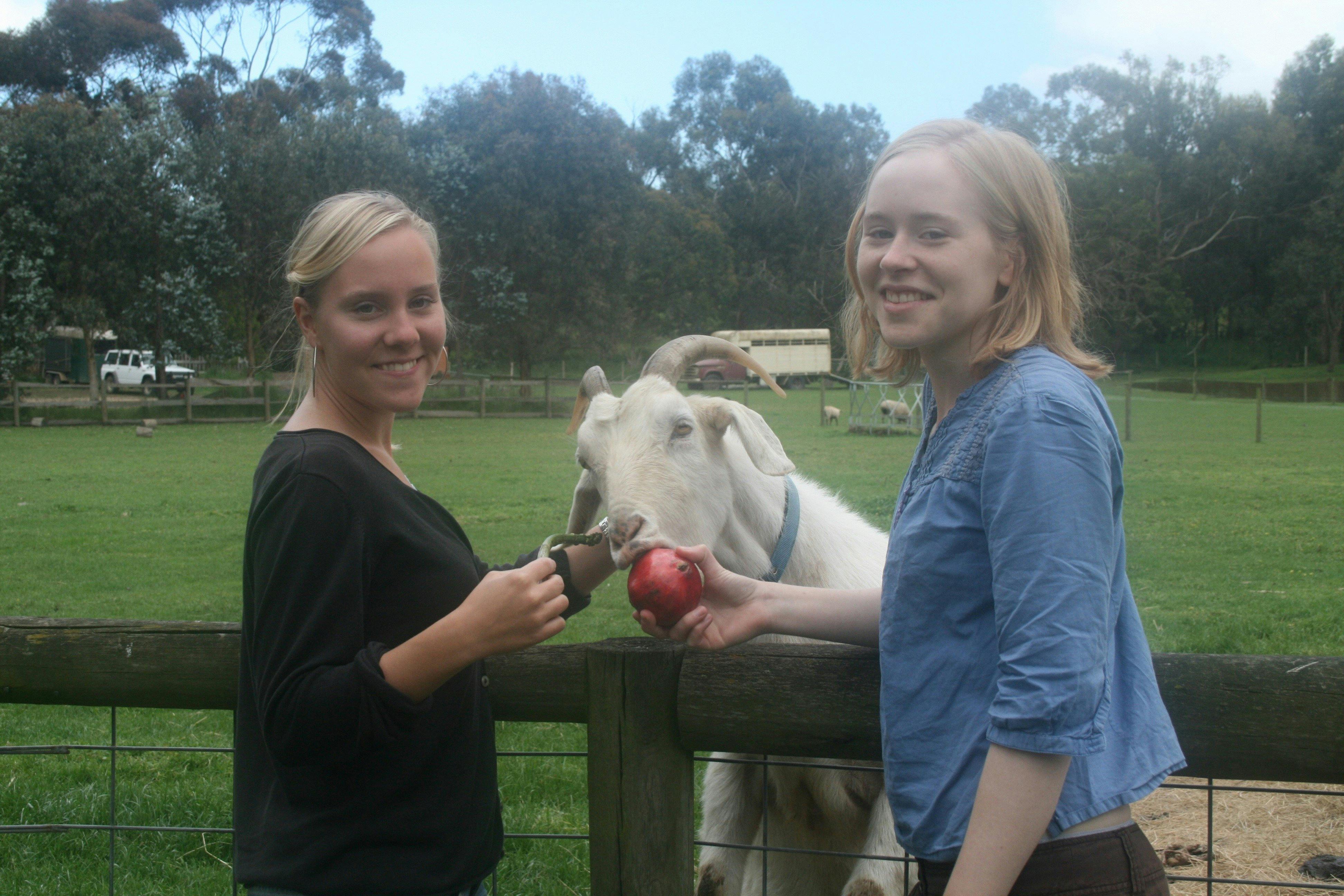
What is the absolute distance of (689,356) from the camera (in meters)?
3.85

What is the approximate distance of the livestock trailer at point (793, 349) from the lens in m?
45.5

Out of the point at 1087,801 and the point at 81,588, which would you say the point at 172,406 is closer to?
the point at 81,588

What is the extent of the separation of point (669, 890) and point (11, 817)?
11.6ft

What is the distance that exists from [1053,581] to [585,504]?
2482 millimetres

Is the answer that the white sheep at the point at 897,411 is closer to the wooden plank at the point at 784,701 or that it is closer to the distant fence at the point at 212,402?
the distant fence at the point at 212,402

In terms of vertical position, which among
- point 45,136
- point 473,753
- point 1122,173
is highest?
point 1122,173

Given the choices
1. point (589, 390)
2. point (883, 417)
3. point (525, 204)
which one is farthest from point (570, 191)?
point (589, 390)

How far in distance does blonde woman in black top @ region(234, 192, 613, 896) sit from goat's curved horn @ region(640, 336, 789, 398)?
1.85 metres

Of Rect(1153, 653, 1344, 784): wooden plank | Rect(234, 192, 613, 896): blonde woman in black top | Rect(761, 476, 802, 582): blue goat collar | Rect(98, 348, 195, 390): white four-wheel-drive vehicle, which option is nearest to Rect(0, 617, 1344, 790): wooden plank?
Rect(1153, 653, 1344, 784): wooden plank

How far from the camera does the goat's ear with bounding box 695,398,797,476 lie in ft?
11.1

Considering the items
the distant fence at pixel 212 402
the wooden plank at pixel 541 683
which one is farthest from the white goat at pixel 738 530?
the distant fence at pixel 212 402

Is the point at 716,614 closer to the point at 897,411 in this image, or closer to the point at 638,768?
the point at 638,768

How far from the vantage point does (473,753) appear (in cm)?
183

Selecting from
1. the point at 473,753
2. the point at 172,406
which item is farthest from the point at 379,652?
the point at 172,406
